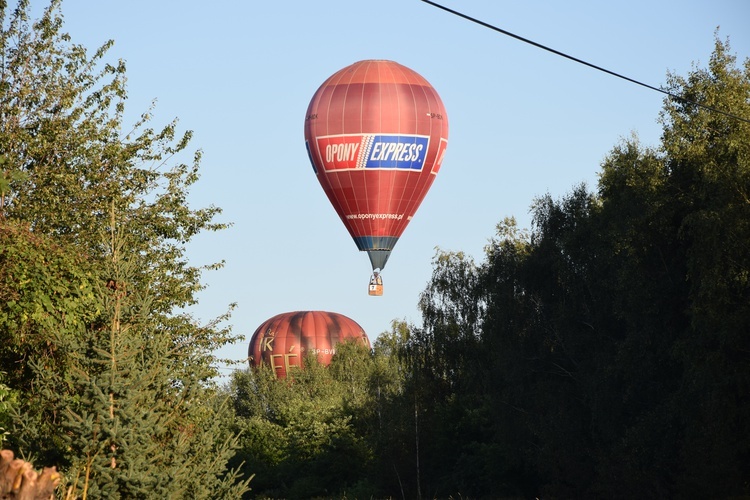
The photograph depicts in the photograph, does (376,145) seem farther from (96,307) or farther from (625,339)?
(96,307)

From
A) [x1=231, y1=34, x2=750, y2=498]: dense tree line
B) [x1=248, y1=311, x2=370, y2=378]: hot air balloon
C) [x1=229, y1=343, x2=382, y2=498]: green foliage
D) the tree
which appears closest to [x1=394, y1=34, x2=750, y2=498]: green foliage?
[x1=231, y1=34, x2=750, y2=498]: dense tree line

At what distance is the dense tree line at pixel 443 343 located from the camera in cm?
1347

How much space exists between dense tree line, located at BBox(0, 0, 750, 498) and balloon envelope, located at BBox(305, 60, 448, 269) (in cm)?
636

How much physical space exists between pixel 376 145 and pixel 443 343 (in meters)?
16.8

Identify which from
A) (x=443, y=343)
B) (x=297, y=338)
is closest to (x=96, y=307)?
(x=443, y=343)

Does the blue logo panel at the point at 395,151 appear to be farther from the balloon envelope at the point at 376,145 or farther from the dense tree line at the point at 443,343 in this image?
the dense tree line at the point at 443,343

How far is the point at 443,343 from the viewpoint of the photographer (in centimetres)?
5934

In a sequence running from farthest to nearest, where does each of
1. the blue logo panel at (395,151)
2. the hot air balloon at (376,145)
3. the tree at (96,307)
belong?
the hot air balloon at (376,145)
the blue logo panel at (395,151)
the tree at (96,307)

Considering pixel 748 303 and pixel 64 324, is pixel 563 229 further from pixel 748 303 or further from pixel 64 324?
pixel 64 324

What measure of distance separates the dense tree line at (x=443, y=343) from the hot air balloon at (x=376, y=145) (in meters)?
6.24

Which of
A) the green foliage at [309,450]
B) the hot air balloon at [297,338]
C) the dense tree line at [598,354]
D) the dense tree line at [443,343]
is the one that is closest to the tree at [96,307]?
the dense tree line at [443,343]

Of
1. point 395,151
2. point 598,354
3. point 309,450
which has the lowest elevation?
point 309,450

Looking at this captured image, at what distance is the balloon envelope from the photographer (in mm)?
46250

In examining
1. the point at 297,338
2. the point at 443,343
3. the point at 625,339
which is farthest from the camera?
the point at 297,338
